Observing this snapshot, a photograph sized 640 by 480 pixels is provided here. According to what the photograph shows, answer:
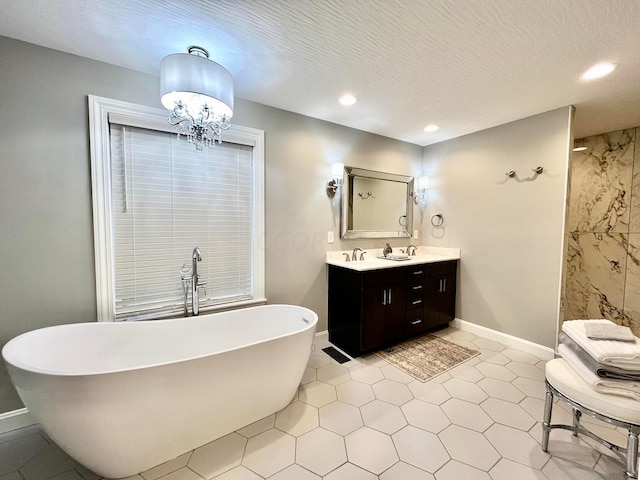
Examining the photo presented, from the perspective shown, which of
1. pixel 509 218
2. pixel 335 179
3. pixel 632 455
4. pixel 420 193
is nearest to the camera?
pixel 632 455

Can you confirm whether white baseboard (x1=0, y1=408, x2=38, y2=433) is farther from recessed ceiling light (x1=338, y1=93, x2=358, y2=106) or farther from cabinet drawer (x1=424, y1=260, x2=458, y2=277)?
cabinet drawer (x1=424, y1=260, x2=458, y2=277)

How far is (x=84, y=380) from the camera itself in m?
1.11

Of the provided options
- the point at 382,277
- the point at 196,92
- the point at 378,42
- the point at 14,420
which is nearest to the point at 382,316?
the point at 382,277

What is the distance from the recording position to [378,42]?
156cm

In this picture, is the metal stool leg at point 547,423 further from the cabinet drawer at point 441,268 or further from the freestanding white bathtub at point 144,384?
the cabinet drawer at point 441,268

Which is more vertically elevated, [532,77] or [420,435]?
[532,77]

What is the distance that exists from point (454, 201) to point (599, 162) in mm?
1623

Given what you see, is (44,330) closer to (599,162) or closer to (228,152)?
(228,152)

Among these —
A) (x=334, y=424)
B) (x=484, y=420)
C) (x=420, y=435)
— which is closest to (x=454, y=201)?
(x=484, y=420)

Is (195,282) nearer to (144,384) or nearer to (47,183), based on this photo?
(144,384)

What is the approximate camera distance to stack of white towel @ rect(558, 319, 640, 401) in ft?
3.82

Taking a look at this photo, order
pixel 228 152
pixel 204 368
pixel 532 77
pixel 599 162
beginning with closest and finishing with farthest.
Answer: pixel 204 368
pixel 532 77
pixel 228 152
pixel 599 162

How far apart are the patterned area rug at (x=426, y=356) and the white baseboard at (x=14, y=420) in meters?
2.62

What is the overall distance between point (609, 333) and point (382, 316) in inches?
59.9
